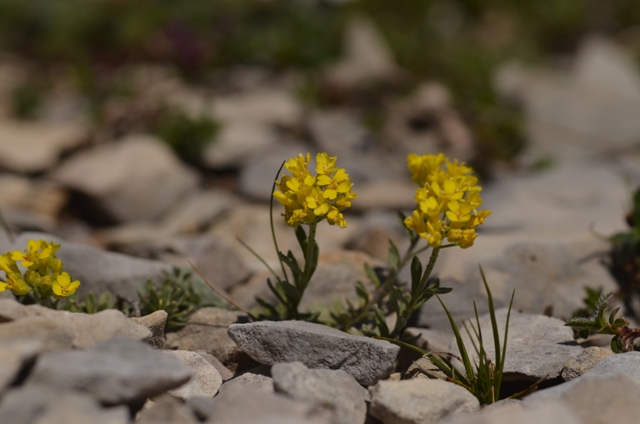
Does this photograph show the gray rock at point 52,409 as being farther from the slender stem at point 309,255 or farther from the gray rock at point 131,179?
the gray rock at point 131,179

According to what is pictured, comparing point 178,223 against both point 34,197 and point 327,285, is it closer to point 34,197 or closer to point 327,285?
point 34,197

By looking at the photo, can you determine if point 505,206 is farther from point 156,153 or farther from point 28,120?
point 28,120

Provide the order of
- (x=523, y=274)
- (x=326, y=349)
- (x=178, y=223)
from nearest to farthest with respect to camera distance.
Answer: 1. (x=326, y=349)
2. (x=523, y=274)
3. (x=178, y=223)

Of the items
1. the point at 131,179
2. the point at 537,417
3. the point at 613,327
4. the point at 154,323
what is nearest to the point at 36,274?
the point at 154,323

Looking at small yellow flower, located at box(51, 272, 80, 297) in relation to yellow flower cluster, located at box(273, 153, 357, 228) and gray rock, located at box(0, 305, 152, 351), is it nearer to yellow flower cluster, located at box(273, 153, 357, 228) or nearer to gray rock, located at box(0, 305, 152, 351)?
gray rock, located at box(0, 305, 152, 351)

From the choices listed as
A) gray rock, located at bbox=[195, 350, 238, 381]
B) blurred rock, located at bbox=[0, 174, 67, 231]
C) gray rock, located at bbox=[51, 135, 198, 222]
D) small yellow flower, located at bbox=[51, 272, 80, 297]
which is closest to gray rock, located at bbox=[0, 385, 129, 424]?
small yellow flower, located at bbox=[51, 272, 80, 297]

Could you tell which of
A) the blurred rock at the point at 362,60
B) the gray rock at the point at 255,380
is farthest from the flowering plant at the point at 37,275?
the blurred rock at the point at 362,60

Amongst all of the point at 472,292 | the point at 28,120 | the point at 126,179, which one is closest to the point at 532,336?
the point at 472,292
